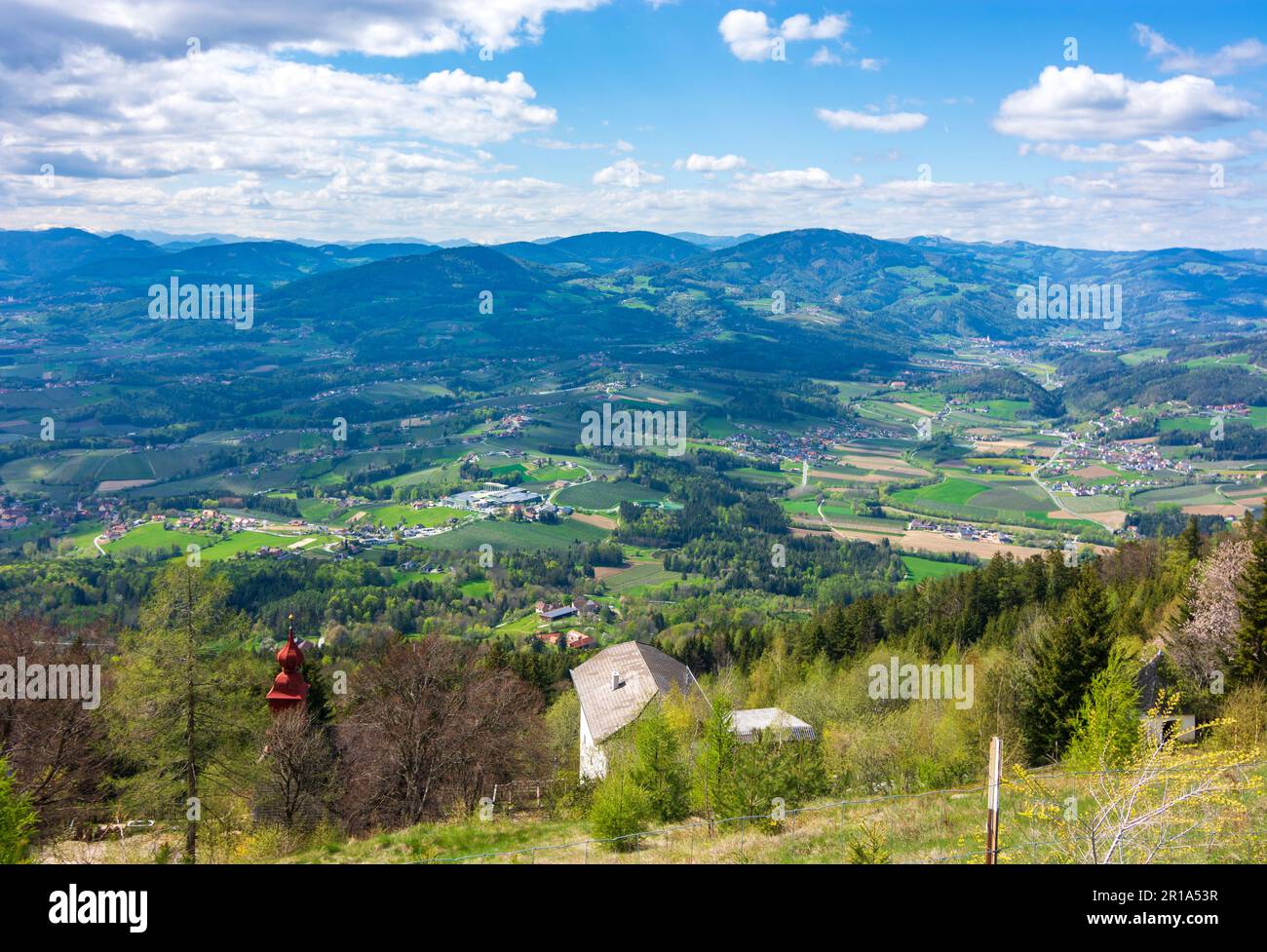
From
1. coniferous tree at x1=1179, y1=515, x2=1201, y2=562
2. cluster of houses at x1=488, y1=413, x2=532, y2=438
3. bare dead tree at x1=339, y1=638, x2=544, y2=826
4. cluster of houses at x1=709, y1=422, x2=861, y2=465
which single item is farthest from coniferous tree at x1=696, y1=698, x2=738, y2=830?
cluster of houses at x1=488, y1=413, x2=532, y2=438

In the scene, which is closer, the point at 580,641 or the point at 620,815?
the point at 620,815

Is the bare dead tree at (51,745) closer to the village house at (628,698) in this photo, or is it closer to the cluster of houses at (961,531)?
the village house at (628,698)

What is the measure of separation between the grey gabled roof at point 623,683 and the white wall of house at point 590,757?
1.41ft

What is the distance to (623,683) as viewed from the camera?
33.5 m

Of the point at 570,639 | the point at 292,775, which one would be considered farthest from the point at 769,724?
the point at 570,639

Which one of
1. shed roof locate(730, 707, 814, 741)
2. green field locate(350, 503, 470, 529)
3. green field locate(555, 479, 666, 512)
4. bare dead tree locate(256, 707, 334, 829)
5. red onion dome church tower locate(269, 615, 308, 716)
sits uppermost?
red onion dome church tower locate(269, 615, 308, 716)

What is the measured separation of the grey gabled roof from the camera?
30.8 meters

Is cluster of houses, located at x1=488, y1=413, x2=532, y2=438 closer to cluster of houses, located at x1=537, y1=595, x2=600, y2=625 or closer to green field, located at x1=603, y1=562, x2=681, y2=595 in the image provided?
green field, located at x1=603, y1=562, x2=681, y2=595

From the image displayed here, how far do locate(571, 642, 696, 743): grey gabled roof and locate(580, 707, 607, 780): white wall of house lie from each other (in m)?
0.43

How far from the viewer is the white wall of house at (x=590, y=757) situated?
28469 millimetres

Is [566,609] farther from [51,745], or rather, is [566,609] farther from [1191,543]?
[51,745]

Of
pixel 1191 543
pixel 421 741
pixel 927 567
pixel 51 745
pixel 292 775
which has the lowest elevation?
pixel 927 567

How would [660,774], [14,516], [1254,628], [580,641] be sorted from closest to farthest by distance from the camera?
1. [660,774]
2. [1254,628]
3. [580,641]
4. [14,516]

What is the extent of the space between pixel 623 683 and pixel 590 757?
3.65m
